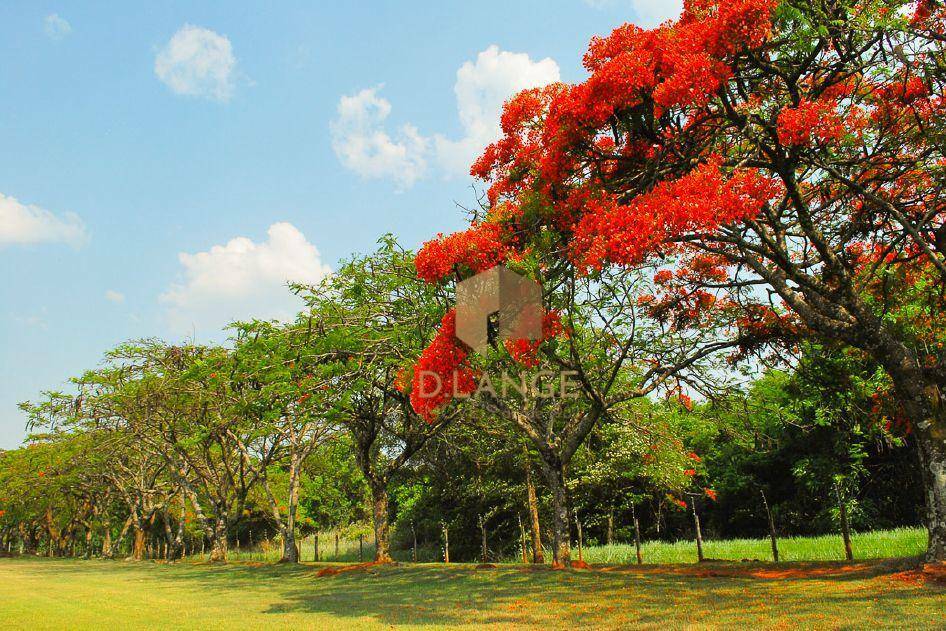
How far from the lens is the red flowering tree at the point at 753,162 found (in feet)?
27.1

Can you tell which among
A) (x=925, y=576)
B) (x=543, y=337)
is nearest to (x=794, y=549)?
(x=925, y=576)

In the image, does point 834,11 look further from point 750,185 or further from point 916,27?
point 750,185

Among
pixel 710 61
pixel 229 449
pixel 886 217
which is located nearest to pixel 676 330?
pixel 886 217

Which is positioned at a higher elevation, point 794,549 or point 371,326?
point 371,326

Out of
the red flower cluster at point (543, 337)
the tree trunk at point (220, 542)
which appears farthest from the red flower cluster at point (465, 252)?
the tree trunk at point (220, 542)

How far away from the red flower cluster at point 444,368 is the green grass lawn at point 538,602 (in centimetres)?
330

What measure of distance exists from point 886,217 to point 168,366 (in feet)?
79.6

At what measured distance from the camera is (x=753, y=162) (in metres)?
9.99

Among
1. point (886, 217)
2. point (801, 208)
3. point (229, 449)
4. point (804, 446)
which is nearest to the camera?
point (801, 208)

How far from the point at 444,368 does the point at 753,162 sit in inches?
229

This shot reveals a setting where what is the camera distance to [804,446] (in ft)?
81.9

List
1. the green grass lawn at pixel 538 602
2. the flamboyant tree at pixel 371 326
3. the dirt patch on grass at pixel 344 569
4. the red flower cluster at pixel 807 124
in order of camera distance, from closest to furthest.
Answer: the green grass lawn at pixel 538 602, the red flower cluster at pixel 807 124, the flamboyant tree at pixel 371 326, the dirt patch on grass at pixel 344 569

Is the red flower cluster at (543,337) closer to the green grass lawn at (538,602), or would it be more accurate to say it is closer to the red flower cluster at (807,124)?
the green grass lawn at (538,602)

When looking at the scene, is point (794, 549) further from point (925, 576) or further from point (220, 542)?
point (220, 542)
